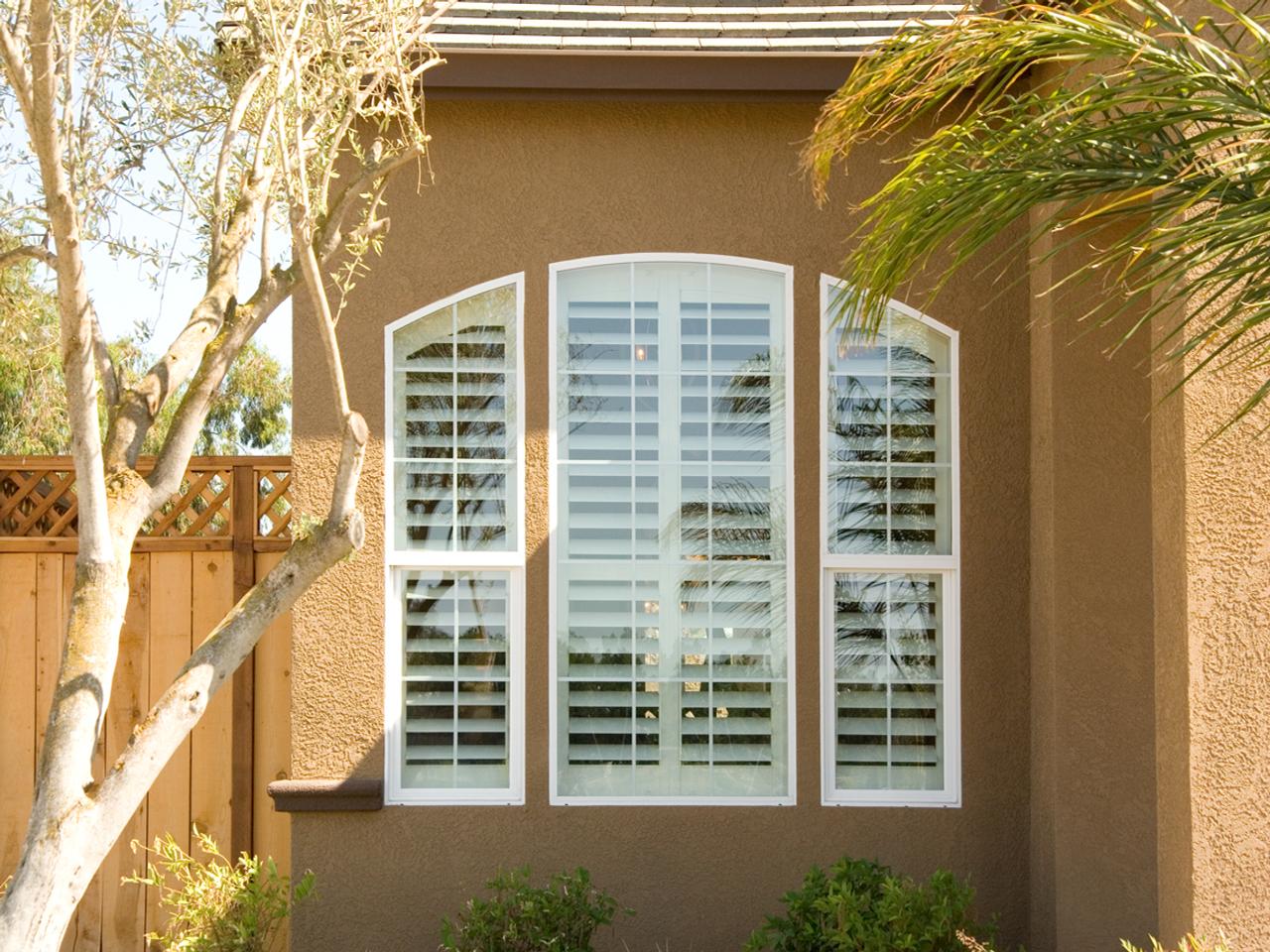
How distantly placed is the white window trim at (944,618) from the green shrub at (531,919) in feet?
4.06

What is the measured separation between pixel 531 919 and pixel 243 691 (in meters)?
2.03

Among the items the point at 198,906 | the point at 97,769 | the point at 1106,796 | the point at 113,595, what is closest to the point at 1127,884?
the point at 1106,796

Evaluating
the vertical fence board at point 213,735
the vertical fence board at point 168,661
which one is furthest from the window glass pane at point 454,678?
the vertical fence board at point 168,661

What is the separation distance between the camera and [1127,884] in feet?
19.2

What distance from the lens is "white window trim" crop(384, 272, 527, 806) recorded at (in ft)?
20.4

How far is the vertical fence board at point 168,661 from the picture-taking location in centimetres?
670

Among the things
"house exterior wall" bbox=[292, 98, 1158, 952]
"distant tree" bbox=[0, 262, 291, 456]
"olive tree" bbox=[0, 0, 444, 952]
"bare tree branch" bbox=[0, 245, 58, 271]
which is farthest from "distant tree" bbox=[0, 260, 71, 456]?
"house exterior wall" bbox=[292, 98, 1158, 952]

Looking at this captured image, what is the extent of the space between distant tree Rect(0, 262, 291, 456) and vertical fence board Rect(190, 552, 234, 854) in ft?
2.34

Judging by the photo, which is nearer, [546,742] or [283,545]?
[546,742]

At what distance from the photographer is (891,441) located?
21.0 ft

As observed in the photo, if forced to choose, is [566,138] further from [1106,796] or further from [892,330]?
[1106,796]

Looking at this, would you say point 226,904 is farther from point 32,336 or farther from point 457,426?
point 32,336

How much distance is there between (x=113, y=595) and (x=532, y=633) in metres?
2.65

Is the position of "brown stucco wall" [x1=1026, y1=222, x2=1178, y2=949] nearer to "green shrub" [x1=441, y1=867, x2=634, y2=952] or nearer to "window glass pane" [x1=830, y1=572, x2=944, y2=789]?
"window glass pane" [x1=830, y1=572, x2=944, y2=789]
